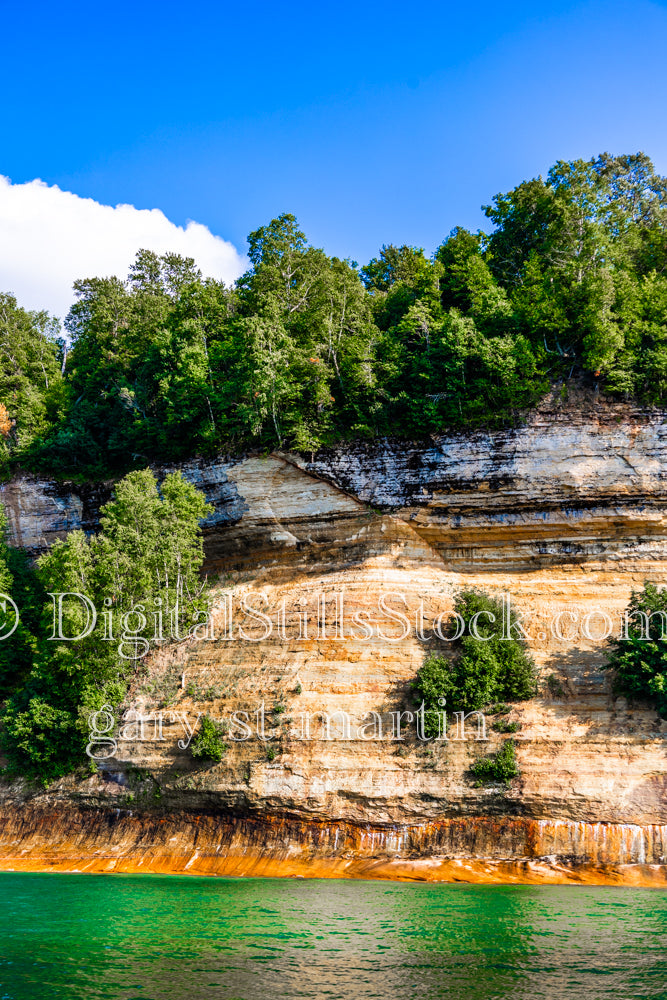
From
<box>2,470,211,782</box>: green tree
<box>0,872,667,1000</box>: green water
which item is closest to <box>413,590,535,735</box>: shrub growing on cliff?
<box>0,872,667,1000</box>: green water

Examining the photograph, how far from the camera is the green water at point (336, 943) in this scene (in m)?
13.6

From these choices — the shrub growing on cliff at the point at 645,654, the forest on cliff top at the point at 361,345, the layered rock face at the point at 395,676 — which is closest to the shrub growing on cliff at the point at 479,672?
the layered rock face at the point at 395,676

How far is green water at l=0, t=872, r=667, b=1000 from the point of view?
13.6 metres

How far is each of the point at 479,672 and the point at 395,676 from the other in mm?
3371

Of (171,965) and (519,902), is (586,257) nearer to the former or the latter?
(519,902)

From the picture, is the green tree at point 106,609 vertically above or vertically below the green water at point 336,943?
above

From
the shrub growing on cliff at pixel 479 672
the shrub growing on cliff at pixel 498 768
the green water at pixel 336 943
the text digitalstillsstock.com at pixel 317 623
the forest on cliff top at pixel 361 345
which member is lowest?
the green water at pixel 336 943

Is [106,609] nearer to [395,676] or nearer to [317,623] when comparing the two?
[317,623]

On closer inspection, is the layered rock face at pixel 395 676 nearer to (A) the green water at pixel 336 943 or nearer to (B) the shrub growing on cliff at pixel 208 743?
(B) the shrub growing on cliff at pixel 208 743

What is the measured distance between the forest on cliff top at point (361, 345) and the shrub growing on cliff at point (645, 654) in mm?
10045

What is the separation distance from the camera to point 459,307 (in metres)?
39.4

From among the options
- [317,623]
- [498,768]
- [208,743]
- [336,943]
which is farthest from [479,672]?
[336,943]

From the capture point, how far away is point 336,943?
53.0ft

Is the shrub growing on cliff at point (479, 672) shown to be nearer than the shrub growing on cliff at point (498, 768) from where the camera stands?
No
